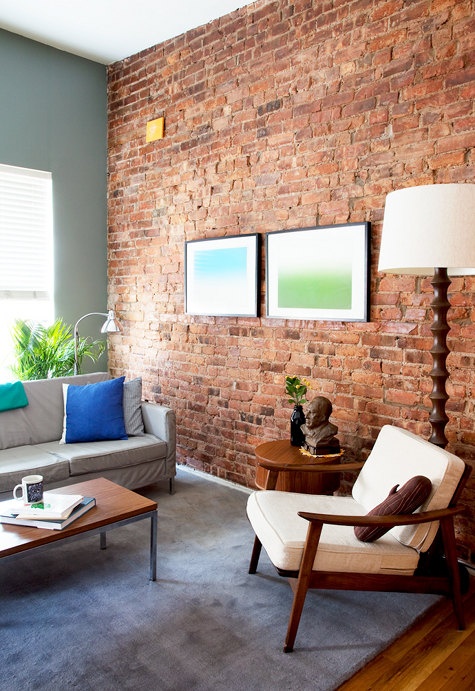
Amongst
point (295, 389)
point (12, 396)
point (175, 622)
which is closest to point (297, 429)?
point (295, 389)

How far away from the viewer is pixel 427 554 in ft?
8.61

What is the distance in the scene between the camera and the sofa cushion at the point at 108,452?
367 cm

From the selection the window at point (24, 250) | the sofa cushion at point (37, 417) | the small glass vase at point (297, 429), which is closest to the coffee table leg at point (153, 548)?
the small glass vase at point (297, 429)

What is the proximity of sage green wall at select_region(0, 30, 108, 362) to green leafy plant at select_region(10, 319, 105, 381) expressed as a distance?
0.39m

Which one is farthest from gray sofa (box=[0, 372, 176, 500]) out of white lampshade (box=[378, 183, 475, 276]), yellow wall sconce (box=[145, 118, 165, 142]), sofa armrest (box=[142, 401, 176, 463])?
Result: white lampshade (box=[378, 183, 475, 276])

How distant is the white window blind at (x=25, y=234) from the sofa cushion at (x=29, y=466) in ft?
5.28

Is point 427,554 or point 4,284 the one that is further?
point 4,284

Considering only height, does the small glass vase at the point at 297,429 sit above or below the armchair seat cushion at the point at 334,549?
above

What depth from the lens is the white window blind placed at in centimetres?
475

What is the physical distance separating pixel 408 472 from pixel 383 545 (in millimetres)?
369

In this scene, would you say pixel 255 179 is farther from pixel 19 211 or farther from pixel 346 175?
pixel 19 211

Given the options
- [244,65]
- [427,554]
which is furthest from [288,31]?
[427,554]

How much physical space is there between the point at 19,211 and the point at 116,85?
1.48 m

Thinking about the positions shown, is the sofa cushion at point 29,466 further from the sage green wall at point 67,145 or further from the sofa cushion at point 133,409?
the sage green wall at point 67,145
